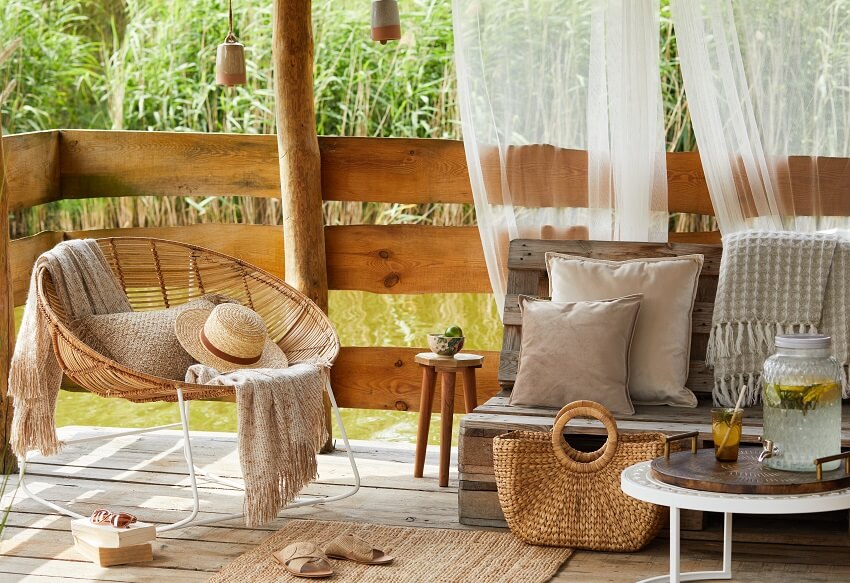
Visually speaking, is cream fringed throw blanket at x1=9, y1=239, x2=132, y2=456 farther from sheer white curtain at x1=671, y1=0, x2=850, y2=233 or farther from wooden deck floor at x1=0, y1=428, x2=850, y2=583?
sheer white curtain at x1=671, y1=0, x2=850, y2=233

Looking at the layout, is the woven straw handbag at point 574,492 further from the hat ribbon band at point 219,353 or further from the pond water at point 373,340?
the pond water at point 373,340

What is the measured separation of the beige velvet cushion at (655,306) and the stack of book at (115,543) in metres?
1.46

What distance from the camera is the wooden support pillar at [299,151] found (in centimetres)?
424

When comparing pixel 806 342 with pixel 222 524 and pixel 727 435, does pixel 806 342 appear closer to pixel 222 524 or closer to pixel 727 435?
pixel 727 435

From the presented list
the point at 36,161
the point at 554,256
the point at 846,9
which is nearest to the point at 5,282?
the point at 36,161

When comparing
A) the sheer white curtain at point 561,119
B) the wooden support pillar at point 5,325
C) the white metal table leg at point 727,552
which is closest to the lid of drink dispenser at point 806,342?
the white metal table leg at point 727,552

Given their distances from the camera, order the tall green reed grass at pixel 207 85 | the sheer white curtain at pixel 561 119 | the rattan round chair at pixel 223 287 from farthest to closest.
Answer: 1. the tall green reed grass at pixel 207 85
2. the sheer white curtain at pixel 561 119
3. the rattan round chair at pixel 223 287

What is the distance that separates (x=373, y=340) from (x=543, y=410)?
264cm

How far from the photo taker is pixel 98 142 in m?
4.71

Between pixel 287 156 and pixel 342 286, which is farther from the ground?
pixel 287 156

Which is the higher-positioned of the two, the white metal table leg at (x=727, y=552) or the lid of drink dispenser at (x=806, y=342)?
the lid of drink dispenser at (x=806, y=342)

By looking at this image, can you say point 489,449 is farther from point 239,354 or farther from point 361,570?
point 239,354

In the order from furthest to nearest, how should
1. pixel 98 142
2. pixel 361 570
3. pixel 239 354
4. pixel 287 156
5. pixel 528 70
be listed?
pixel 98 142
pixel 287 156
pixel 528 70
pixel 239 354
pixel 361 570

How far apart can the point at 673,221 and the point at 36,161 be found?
9.20 feet
